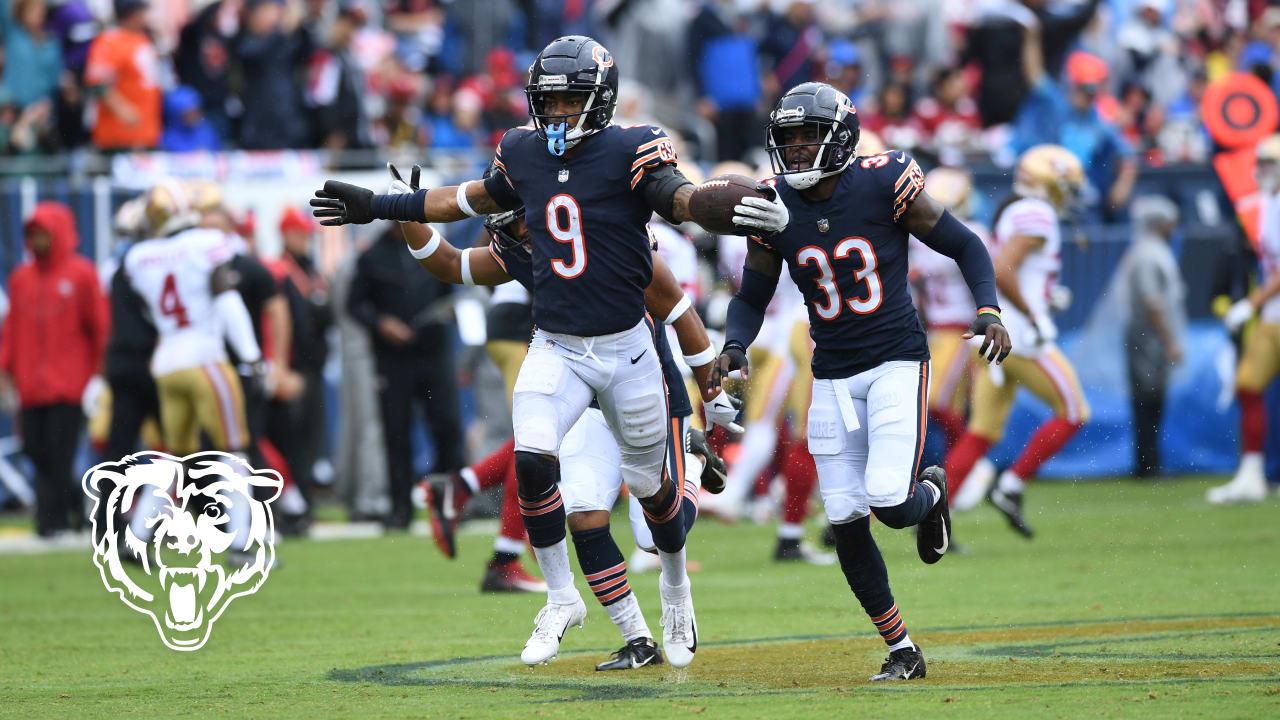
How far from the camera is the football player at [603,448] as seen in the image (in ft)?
22.0

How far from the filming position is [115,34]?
14586 millimetres

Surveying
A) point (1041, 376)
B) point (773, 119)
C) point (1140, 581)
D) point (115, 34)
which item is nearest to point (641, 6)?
point (115, 34)

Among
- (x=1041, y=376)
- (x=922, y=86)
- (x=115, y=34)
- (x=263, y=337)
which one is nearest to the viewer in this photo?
(x=1041, y=376)

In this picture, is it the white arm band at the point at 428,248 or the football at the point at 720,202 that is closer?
the football at the point at 720,202

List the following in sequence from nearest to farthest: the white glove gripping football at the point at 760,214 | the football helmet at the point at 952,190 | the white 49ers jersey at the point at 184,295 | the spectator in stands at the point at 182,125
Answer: the white glove gripping football at the point at 760,214, the white 49ers jersey at the point at 184,295, the football helmet at the point at 952,190, the spectator in stands at the point at 182,125

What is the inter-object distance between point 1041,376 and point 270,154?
7.16 metres

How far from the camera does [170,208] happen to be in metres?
10.6

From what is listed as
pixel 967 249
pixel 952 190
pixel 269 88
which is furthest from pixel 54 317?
pixel 967 249

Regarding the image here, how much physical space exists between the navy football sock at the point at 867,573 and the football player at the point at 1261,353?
24.4 feet

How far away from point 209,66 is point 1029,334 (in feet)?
27.7

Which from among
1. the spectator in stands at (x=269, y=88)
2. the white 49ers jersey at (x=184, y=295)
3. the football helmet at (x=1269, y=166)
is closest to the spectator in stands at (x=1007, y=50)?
the football helmet at (x=1269, y=166)

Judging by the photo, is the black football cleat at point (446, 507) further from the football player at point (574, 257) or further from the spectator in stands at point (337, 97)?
the spectator in stands at point (337, 97)

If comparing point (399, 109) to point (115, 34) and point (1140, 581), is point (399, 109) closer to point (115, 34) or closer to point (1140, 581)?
point (115, 34)

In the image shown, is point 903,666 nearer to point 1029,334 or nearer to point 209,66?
point 1029,334
